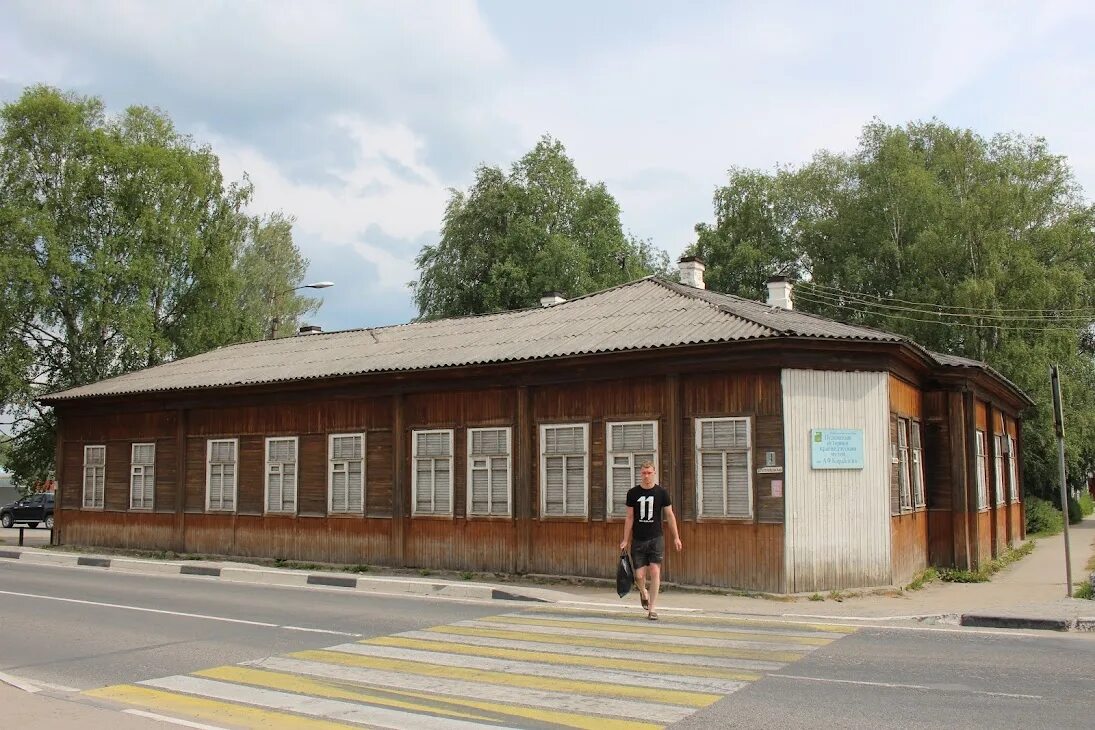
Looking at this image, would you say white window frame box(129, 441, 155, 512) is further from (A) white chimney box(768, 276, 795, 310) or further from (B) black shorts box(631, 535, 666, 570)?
(B) black shorts box(631, 535, 666, 570)

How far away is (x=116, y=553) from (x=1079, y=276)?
3312 centimetres

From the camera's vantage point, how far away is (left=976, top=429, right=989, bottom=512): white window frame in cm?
1934

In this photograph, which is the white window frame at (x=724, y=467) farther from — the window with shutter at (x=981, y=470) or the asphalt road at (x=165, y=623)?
the window with shutter at (x=981, y=470)

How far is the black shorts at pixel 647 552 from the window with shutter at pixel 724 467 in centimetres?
295

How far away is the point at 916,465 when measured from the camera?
683 inches

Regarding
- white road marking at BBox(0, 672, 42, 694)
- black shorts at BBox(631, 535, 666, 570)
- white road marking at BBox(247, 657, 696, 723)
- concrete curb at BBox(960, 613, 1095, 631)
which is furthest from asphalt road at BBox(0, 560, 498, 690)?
concrete curb at BBox(960, 613, 1095, 631)

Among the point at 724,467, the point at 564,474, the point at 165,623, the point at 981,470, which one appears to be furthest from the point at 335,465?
the point at 981,470

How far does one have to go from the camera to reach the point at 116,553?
2294cm

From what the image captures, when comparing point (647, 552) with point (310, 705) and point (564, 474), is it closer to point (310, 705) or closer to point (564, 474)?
point (564, 474)

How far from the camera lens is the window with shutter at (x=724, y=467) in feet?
47.1

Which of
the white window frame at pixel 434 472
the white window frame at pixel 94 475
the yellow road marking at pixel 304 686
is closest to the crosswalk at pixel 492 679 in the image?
the yellow road marking at pixel 304 686

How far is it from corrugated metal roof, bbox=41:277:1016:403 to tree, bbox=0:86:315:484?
677 cm

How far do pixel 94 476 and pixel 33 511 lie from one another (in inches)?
926

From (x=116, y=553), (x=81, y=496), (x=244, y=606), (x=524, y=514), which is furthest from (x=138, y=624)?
(x=81, y=496)
